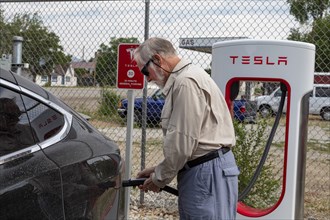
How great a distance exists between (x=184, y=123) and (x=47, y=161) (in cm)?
77

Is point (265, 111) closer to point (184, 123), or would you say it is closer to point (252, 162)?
point (252, 162)

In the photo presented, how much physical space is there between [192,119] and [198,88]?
7.5 inches

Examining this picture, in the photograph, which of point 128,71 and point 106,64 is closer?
point 128,71

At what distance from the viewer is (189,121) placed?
8.32 feet

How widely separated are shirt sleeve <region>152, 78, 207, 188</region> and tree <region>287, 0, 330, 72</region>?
110 inches

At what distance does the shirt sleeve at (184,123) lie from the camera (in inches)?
99.9

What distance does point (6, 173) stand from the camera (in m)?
2.03

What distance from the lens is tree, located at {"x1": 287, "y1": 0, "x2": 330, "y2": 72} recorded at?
5102 mm

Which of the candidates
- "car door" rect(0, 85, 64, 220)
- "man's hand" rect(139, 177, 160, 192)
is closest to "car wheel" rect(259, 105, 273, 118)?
"man's hand" rect(139, 177, 160, 192)

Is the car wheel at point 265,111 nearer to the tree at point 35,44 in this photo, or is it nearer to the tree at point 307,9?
the tree at point 307,9

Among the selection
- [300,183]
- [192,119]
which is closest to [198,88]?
[192,119]

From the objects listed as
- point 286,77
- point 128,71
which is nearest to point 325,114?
point 128,71

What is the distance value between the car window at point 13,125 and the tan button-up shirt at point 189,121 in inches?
30.5

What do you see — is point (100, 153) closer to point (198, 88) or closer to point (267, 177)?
point (198, 88)
